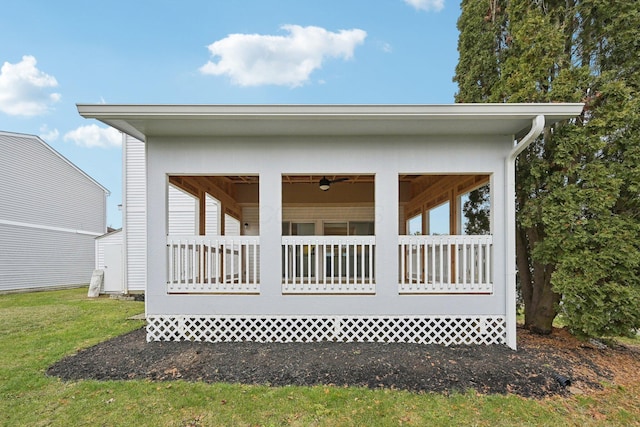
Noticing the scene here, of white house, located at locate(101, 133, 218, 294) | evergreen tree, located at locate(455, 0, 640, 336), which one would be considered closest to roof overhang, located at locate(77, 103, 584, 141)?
evergreen tree, located at locate(455, 0, 640, 336)

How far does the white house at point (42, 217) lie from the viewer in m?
14.6

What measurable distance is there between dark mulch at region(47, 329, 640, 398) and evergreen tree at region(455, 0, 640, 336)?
2.46ft

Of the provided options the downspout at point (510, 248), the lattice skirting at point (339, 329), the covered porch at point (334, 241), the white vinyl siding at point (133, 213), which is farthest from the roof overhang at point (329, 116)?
the white vinyl siding at point (133, 213)

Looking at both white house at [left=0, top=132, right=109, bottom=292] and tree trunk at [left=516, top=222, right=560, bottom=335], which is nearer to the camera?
tree trunk at [left=516, top=222, right=560, bottom=335]

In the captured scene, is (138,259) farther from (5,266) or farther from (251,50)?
(251,50)

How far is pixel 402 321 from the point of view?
5.42 metres

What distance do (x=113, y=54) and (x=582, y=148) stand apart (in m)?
15.1

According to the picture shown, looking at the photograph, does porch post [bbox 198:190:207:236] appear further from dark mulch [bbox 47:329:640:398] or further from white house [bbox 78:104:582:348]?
dark mulch [bbox 47:329:640:398]

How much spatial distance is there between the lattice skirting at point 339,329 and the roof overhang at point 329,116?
2.95m

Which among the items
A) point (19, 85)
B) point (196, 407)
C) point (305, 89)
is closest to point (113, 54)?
point (305, 89)

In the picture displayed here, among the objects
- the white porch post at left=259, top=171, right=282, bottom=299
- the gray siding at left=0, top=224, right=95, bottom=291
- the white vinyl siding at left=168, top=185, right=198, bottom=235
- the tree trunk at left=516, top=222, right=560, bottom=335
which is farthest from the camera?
the gray siding at left=0, top=224, right=95, bottom=291

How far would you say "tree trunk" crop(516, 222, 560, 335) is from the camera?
19.6 ft

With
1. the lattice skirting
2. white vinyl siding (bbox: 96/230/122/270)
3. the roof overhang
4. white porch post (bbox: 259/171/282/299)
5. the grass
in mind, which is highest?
the roof overhang

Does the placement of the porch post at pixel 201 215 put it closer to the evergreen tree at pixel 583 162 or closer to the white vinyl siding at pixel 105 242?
the evergreen tree at pixel 583 162
